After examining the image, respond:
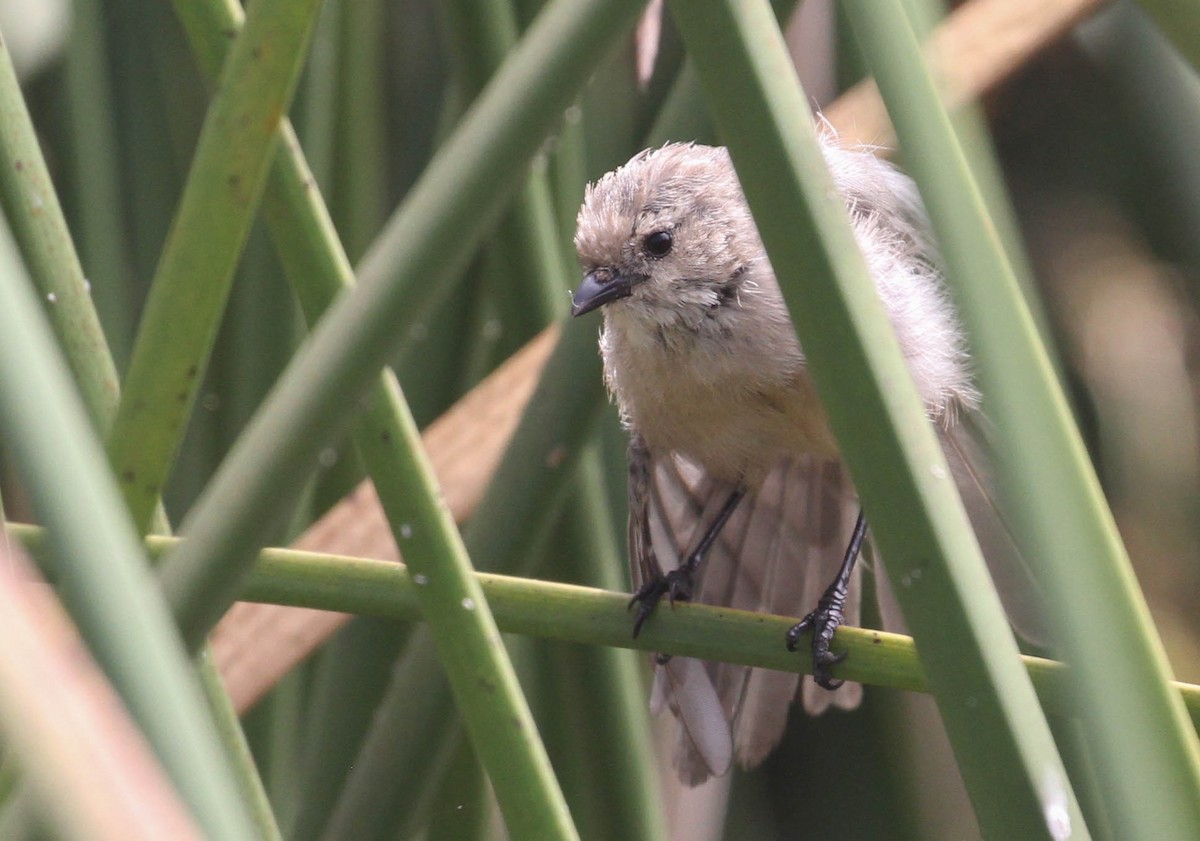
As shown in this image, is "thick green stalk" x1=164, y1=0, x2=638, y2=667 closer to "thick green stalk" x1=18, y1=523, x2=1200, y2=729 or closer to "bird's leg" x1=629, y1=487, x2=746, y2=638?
"thick green stalk" x1=18, y1=523, x2=1200, y2=729

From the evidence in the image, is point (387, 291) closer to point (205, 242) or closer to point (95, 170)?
point (205, 242)

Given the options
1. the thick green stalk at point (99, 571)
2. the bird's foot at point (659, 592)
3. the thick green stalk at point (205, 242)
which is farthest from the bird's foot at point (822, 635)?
the thick green stalk at point (99, 571)

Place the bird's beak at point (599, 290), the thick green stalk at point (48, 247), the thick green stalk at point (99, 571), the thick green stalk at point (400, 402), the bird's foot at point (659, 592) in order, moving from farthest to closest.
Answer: the bird's beak at point (599, 290) < the bird's foot at point (659, 592) < the thick green stalk at point (48, 247) < the thick green stalk at point (400, 402) < the thick green stalk at point (99, 571)

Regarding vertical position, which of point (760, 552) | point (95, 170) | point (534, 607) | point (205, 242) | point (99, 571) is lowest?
point (760, 552)

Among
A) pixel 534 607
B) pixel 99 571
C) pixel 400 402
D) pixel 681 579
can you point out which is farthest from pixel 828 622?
pixel 99 571

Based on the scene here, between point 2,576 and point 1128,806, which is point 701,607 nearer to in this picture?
point 1128,806

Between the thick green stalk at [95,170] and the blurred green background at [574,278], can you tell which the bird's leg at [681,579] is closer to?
the blurred green background at [574,278]

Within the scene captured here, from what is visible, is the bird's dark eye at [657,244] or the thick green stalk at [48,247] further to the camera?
the bird's dark eye at [657,244]
